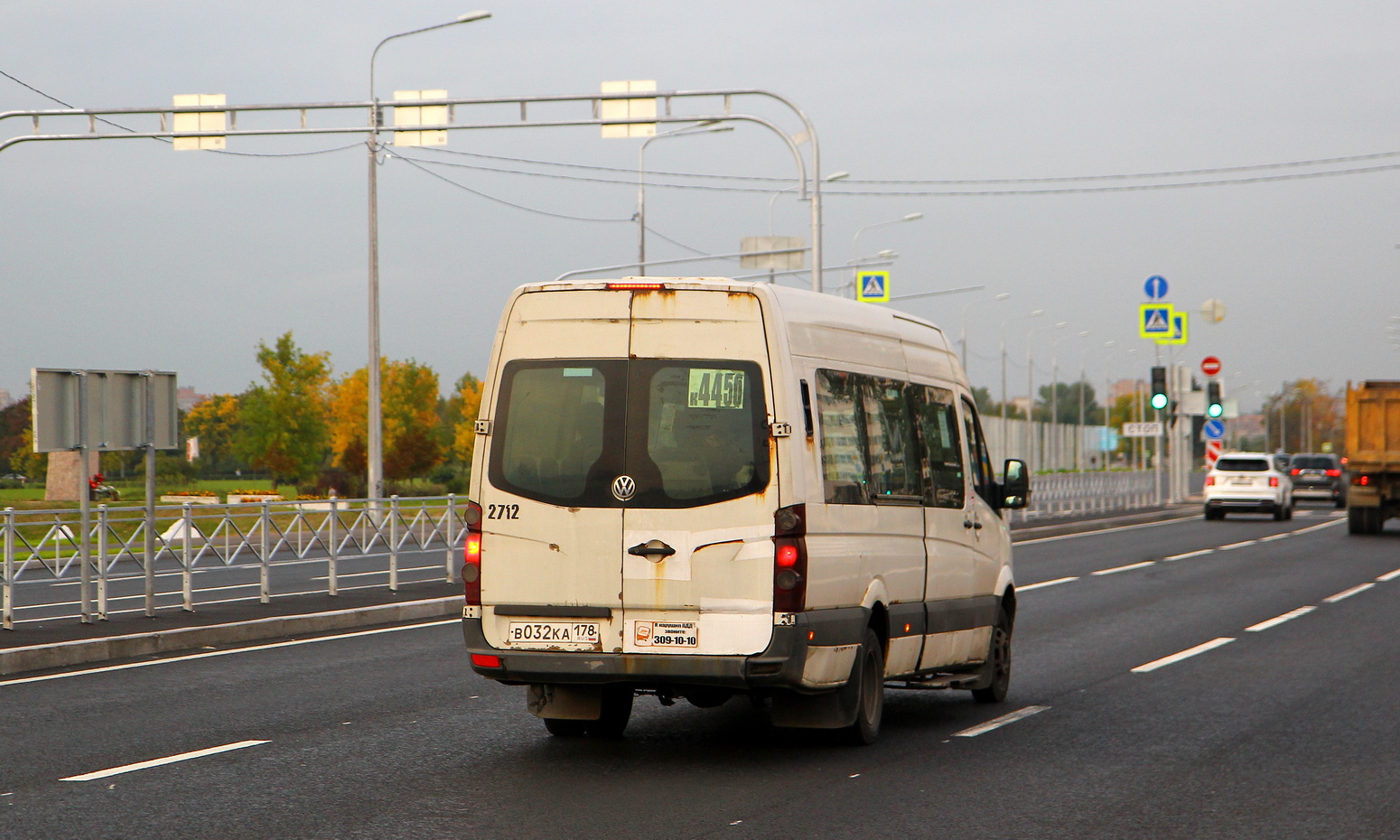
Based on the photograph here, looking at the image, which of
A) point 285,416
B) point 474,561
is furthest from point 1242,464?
point 285,416

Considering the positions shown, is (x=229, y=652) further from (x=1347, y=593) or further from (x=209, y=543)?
(x=1347, y=593)

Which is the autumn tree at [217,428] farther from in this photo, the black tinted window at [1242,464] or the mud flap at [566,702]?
the mud flap at [566,702]

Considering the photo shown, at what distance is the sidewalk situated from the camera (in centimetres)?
1299

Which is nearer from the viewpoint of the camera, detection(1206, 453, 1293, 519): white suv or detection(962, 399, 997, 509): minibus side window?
detection(962, 399, 997, 509): minibus side window

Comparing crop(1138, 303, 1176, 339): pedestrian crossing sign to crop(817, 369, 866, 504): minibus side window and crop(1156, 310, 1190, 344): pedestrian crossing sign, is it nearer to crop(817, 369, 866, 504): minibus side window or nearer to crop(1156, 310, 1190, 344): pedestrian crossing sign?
crop(1156, 310, 1190, 344): pedestrian crossing sign

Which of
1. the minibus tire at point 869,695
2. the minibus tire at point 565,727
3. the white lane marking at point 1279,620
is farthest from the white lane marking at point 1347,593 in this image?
the minibus tire at point 565,727

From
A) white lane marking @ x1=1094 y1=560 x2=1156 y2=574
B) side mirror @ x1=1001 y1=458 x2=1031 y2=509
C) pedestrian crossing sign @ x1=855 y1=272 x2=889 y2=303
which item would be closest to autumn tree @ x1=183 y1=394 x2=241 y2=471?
pedestrian crossing sign @ x1=855 y1=272 x2=889 y2=303

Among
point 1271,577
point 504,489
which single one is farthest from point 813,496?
point 1271,577

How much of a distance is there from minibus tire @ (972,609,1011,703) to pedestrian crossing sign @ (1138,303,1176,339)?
33732mm

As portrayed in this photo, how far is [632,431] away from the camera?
8.19 metres

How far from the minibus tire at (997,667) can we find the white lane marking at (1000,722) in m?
0.31

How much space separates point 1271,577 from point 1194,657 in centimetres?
1016

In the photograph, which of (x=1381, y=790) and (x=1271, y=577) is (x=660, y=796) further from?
(x=1271, y=577)

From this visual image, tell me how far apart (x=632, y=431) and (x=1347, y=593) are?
14501 mm
